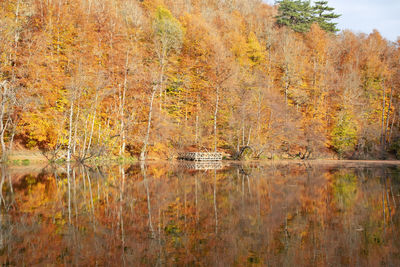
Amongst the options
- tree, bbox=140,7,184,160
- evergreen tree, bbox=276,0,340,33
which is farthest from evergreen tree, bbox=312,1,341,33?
tree, bbox=140,7,184,160

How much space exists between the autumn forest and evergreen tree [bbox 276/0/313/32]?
2303 millimetres

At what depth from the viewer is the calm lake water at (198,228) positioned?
4910 millimetres

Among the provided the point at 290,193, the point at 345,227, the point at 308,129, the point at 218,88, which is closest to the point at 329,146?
the point at 308,129

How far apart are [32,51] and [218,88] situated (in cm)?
1915

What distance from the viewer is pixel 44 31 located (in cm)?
3039

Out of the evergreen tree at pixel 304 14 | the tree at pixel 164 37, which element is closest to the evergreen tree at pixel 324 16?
the evergreen tree at pixel 304 14

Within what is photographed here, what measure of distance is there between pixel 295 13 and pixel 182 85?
30548 mm

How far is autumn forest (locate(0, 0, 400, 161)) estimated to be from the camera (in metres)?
27.3

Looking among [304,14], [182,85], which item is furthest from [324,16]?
[182,85]

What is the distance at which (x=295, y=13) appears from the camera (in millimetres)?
58062

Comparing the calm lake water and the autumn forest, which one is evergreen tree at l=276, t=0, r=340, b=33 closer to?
the autumn forest

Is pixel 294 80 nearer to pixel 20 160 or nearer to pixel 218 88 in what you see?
pixel 218 88

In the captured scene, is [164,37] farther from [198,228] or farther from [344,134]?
[198,228]

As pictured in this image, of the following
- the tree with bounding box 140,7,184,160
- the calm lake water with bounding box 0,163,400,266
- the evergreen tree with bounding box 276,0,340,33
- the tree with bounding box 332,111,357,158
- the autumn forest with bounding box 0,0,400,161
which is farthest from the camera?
the evergreen tree with bounding box 276,0,340,33
